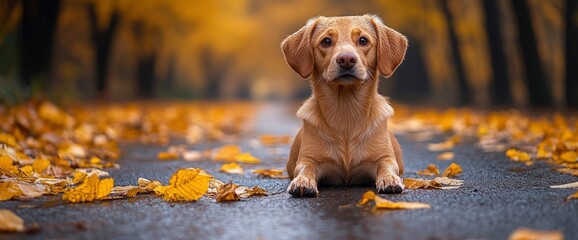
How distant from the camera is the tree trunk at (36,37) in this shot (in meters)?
16.8

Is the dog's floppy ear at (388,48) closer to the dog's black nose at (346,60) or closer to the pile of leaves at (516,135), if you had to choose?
the dog's black nose at (346,60)

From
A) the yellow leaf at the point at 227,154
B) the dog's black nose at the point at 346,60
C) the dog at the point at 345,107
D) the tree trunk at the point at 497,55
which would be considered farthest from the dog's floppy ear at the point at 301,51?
the tree trunk at the point at 497,55

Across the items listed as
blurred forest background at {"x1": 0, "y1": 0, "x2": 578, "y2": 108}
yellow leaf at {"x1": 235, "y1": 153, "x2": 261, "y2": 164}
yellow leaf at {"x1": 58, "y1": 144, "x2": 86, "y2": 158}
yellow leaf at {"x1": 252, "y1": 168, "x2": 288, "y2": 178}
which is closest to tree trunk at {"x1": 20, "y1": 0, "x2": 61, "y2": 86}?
blurred forest background at {"x1": 0, "y1": 0, "x2": 578, "y2": 108}

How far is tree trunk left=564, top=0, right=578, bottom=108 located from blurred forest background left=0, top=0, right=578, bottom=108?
0.9 inches

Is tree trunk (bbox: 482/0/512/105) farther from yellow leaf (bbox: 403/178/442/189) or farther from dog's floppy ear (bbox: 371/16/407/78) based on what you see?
yellow leaf (bbox: 403/178/442/189)

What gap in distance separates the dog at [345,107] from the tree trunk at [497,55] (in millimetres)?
15001

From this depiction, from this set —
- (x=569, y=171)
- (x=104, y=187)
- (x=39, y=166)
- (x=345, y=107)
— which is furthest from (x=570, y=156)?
(x=39, y=166)

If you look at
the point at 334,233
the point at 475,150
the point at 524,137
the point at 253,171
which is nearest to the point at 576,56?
the point at 524,137

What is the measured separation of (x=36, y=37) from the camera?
1695cm

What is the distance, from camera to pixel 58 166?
6.18 m

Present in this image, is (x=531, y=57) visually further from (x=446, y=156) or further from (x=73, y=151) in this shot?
(x=73, y=151)

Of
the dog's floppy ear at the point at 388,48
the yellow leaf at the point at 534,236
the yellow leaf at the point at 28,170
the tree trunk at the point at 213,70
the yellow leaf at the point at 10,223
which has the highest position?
the dog's floppy ear at the point at 388,48

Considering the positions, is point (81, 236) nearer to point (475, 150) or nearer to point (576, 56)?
point (475, 150)

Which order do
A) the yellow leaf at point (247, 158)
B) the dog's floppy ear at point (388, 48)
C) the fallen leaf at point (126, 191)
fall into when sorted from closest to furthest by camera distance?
the fallen leaf at point (126, 191), the dog's floppy ear at point (388, 48), the yellow leaf at point (247, 158)
